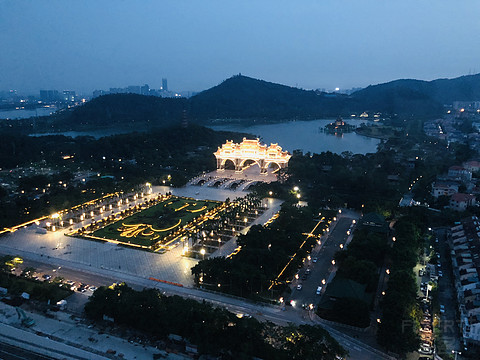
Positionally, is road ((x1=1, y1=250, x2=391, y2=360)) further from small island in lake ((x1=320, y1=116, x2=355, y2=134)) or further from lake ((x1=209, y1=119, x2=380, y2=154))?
small island in lake ((x1=320, y1=116, x2=355, y2=134))

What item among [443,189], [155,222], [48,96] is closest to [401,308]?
[155,222]

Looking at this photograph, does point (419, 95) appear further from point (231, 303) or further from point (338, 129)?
point (231, 303)

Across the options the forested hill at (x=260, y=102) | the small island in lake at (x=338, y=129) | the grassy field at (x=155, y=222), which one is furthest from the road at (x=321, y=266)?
the forested hill at (x=260, y=102)

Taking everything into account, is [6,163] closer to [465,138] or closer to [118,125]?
[118,125]


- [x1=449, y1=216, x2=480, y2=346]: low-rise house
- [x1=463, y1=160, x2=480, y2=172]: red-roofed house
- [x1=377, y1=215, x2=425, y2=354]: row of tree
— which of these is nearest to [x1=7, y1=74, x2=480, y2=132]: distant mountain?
[x1=463, y1=160, x2=480, y2=172]: red-roofed house

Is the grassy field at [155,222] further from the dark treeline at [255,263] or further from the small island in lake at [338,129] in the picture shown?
the small island in lake at [338,129]

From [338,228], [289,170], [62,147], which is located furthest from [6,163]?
[338,228]
